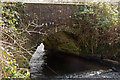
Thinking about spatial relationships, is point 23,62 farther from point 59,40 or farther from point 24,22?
point 59,40

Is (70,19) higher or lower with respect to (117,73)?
higher

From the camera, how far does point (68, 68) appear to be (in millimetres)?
6117

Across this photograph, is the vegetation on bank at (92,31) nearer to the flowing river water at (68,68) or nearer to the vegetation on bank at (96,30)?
the vegetation on bank at (96,30)

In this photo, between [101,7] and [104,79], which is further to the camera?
[101,7]

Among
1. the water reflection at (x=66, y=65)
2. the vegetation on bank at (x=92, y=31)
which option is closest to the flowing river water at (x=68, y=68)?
the water reflection at (x=66, y=65)

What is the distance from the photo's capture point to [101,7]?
17.7 feet

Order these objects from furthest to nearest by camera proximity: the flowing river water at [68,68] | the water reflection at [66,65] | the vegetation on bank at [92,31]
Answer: the water reflection at [66,65] < the flowing river water at [68,68] < the vegetation on bank at [92,31]

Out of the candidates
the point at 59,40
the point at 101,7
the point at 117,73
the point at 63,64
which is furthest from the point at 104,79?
the point at 59,40

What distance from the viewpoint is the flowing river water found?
5.25m

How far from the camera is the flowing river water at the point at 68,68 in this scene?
5.25m

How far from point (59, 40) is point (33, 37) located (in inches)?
91.3

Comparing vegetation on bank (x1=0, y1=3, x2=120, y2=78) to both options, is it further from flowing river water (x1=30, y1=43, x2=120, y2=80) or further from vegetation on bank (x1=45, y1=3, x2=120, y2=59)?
flowing river water (x1=30, y1=43, x2=120, y2=80)

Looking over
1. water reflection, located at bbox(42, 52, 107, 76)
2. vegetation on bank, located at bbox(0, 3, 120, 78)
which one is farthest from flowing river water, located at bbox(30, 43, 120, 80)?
vegetation on bank, located at bbox(0, 3, 120, 78)

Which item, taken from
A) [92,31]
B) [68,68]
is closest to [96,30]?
[92,31]
